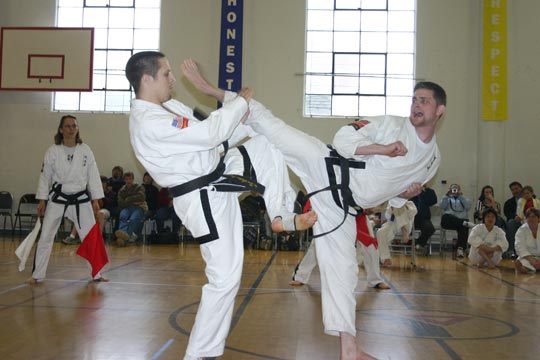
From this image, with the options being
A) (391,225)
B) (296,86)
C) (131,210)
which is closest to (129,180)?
(131,210)

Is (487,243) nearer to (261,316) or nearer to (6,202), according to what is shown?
(261,316)

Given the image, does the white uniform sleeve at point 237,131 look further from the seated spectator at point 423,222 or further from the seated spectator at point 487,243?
the seated spectator at point 423,222

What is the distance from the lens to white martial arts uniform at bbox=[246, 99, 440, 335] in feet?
10.5

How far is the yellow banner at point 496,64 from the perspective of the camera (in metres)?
12.0

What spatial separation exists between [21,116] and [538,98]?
1181 centimetres

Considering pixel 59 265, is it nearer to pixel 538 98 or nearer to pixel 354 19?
pixel 354 19

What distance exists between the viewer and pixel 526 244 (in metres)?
8.35

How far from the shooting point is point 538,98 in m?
12.2

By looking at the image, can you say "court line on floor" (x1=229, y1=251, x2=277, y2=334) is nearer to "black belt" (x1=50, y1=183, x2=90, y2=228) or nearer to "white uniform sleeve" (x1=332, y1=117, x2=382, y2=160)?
"white uniform sleeve" (x1=332, y1=117, x2=382, y2=160)

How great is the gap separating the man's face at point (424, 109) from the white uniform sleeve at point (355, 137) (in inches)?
8.6

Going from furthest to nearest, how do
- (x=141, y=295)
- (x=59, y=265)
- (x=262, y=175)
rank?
(x=59, y=265), (x=141, y=295), (x=262, y=175)

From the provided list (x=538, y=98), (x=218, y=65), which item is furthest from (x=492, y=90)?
(x=218, y=65)

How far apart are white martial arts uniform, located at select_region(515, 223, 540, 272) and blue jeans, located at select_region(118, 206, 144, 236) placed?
22.7 ft

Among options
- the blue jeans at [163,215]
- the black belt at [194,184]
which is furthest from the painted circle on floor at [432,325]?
the blue jeans at [163,215]
